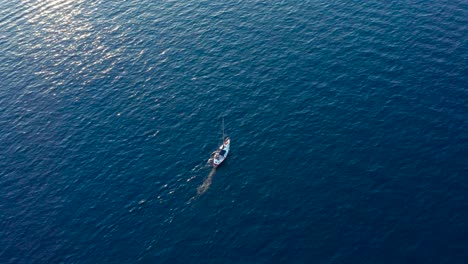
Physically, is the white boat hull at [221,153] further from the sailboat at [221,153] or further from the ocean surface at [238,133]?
the ocean surface at [238,133]

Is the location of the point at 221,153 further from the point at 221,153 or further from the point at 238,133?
the point at 238,133

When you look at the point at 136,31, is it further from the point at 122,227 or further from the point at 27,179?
the point at 122,227

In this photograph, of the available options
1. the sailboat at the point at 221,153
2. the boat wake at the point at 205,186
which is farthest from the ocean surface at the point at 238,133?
the sailboat at the point at 221,153

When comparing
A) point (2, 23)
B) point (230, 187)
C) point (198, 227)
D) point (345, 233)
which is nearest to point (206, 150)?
point (230, 187)

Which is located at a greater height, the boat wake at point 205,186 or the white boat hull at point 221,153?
the white boat hull at point 221,153

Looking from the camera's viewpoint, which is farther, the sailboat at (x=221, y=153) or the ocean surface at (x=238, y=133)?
the sailboat at (x=221, y=153)

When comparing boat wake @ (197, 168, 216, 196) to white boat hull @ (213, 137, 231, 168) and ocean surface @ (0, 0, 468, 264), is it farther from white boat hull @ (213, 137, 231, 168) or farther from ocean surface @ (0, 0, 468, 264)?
white boat hull @ (213, 137, 231, 168)

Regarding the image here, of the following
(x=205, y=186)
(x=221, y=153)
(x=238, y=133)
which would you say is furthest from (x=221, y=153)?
(x=205, y=186)

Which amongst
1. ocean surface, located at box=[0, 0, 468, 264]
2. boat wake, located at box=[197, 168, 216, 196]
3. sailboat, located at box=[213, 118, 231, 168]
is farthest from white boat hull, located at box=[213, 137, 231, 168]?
boat wake, located at box=[197, 168, 216, 196]
